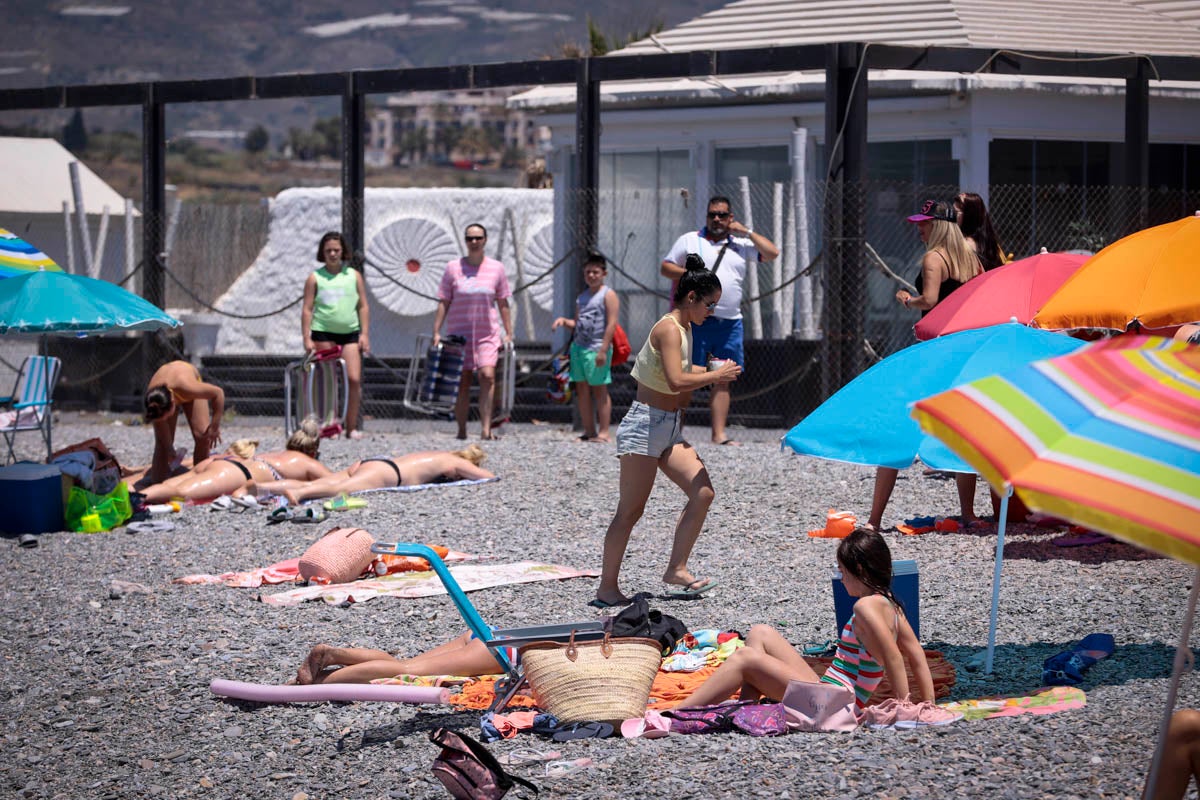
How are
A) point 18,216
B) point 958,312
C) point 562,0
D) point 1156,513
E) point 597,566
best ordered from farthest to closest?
point 562,0 → point 18,216 → point 597,566 → point 958,312 → point 1156,513

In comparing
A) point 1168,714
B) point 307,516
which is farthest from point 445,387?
point 1168,714

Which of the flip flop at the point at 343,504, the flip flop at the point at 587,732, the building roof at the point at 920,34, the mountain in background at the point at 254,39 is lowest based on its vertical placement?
the flip flop at the point at 587,732

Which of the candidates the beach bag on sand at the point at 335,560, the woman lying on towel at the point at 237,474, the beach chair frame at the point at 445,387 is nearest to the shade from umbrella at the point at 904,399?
the beach bag on sand at the point at 335,560

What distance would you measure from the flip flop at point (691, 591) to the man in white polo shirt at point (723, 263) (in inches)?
154

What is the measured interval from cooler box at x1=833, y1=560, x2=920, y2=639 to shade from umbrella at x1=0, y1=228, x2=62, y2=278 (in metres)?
7.05

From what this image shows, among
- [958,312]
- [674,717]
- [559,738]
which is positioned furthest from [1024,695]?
[958,312]

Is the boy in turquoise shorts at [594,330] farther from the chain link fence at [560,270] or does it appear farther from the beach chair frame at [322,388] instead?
the beach chair frame at [322,388]

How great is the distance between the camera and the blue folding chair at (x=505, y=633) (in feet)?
17.3

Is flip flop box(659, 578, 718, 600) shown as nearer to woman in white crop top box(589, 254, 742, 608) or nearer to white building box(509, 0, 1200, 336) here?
woman in white crop top box(589, 254, 742, 608)

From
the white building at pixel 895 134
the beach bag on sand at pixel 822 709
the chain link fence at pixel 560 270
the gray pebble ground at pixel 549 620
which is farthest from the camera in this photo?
the white building at pixel 895 134

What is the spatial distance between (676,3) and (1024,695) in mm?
188280

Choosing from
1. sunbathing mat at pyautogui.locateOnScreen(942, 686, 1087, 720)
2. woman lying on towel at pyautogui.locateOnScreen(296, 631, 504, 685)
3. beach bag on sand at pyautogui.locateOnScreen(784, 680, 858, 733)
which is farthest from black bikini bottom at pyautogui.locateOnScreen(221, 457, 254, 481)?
sunbathing mat at pyautogui.locateOnScreen(942, 686, 1087, 720)

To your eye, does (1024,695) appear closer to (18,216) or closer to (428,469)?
(428,469)

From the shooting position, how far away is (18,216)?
20.9m
